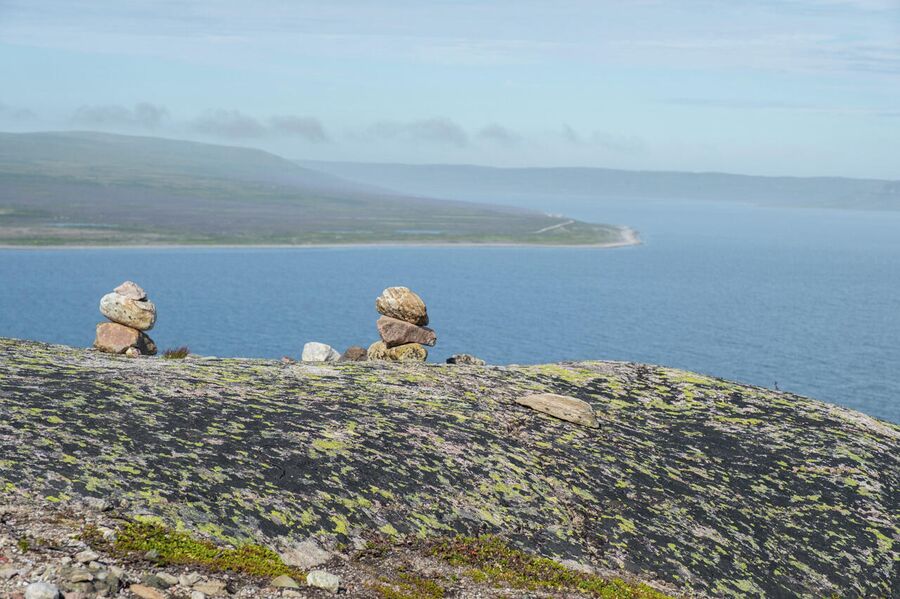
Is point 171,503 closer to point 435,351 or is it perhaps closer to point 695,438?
point 695,438

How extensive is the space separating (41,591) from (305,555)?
4436 millimetres

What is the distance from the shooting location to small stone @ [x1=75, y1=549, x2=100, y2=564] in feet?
42.4

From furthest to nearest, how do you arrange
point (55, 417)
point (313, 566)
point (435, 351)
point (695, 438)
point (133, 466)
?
1. point (435, 351)
2. point (695, 438)
3. point (55, 417)
4. point (133, 466)
5. point (313, 566)

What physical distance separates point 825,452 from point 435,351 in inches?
6256

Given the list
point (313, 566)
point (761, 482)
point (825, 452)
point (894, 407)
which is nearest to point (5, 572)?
point (313, 566)

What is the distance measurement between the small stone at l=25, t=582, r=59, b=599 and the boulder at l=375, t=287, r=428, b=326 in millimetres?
25266

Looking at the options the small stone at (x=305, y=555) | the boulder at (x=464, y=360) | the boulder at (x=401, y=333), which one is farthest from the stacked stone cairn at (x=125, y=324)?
the small stone at (x=305, y=555)

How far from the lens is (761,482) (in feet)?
71.7

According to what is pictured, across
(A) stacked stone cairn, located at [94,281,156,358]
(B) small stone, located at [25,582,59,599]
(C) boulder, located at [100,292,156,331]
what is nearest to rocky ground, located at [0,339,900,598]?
(B) small stone, located at [25,582,59,599]

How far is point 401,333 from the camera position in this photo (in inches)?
1428

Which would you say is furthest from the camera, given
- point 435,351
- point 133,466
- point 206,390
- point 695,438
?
point 435,351

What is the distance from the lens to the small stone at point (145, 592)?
41.2 ft

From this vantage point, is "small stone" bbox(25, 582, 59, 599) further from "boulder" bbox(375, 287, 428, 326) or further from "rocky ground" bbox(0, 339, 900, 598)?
"boulder" bbox(375, 287, 428, 326)

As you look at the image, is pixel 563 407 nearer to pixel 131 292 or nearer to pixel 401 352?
pixel 401 352
